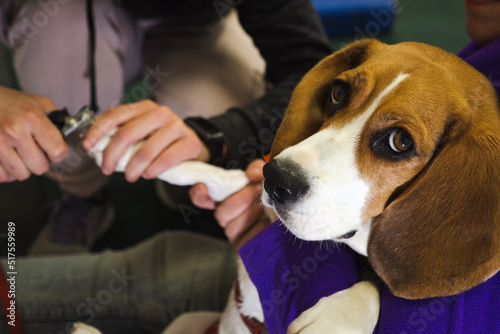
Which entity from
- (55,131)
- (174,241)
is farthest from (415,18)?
(55,131)

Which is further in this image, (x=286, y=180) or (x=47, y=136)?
(x=47, y=136)

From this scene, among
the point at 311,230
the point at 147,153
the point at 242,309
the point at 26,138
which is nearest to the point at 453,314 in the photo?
the point at 311,230

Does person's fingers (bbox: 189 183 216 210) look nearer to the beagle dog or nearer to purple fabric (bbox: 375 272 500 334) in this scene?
the beagle dog

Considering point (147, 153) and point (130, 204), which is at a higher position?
point (147, 153)

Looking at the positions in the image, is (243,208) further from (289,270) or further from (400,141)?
(400,141)

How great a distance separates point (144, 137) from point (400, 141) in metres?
0.61

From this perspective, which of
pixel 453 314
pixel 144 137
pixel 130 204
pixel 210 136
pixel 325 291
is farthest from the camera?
pixel 130 204

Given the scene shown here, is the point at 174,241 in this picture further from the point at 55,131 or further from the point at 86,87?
the point at 86,87

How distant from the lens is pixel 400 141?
0.77 meters

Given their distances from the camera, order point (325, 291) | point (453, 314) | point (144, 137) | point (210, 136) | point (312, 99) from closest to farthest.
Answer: point (453, 314) → point (325, 291) → point (312, 99) → point (144, 137) → point (210, 136)

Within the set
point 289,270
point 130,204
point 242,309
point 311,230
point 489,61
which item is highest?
point 489,61

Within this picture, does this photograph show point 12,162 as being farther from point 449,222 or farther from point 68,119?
point 449,222

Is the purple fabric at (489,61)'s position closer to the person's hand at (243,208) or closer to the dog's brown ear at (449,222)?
the dog's brown ear at (449,222)

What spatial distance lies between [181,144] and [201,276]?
397 mm
